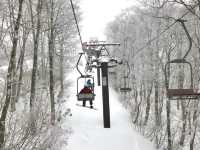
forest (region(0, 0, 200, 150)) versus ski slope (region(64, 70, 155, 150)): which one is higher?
forest (region(0, 0, 200, 150))

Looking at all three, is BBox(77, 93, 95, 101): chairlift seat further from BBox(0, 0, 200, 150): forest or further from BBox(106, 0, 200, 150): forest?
BBox(106, 0, 200, 150): forest

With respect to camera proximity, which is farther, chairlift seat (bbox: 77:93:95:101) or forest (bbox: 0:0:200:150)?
chairlift seat (bbox: 77:93:95:101)

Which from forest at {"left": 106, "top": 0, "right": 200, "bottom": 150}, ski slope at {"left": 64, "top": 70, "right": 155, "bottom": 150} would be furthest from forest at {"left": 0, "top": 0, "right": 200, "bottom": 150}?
ski slope at {"left": 64, "top": 70, "right": 155, "bottom": 150}

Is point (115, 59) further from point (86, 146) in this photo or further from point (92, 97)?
point (86, 146)

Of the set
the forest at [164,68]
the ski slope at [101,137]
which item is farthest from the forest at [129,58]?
the ski slope at [101,137]

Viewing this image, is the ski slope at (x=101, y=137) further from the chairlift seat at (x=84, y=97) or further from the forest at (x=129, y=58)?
the chairlift seat at (x=84, y=97)

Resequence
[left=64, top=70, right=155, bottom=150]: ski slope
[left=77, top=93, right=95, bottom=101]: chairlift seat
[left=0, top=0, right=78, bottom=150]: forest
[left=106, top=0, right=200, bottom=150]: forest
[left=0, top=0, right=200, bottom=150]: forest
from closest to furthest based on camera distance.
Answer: [left=0, top=0, right=78, bottom=150]: forest < [left=0, top=0, right=200, bottom=150]: forest < [left=77, top=93, right=95, bottom=101]: chairlift seat < [left=64, top=70, right=155, bottom=150]: ski slope < [left=106, top=0, right=200, bottom=150]: forest

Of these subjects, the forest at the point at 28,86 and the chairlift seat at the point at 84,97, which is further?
the chairlift seat at the point at 84,97

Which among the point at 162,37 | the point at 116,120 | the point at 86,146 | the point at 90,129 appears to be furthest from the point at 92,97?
the point at 162,37

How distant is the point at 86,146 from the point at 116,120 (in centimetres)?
550

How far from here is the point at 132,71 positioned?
2678cm

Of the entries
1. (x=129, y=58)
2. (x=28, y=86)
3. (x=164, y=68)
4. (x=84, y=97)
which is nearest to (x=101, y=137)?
(x=84, y=97)

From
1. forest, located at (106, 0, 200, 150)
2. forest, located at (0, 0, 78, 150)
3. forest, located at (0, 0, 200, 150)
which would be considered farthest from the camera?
forest, located at (106, 0, 200, 150)

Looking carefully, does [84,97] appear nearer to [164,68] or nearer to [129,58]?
[164,68]
